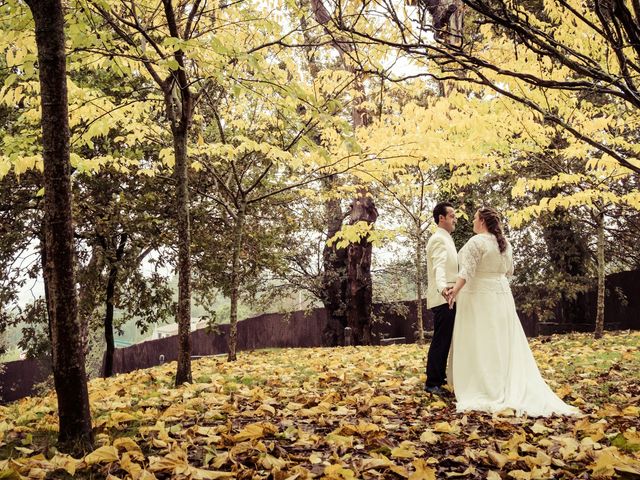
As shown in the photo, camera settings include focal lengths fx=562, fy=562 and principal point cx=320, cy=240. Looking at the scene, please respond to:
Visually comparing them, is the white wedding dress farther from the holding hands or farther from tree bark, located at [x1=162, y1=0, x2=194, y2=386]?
tree bark, located at [x1=162, y1=0, x2=194, y2=386]

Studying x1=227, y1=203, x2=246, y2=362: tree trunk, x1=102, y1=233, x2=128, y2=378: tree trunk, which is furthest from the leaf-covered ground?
x1=102, y1=233, x2=128, y2=378: tree trunk

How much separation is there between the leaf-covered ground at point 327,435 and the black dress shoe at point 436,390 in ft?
0.70

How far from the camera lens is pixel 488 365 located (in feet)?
16.3

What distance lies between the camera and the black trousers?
5516 millimetres

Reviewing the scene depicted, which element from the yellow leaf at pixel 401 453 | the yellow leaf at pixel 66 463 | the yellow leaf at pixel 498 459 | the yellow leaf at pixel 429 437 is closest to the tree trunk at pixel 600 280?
the yellow leaf at pixel 429 437

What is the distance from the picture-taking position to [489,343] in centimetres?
502

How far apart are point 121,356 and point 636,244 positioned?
2446cm

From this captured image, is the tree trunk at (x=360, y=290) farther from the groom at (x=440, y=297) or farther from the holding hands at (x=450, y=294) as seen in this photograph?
the holding hands at (x=450, y=294)

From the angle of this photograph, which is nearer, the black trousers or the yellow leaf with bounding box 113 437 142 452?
the yellow leaf with bounding box 113 437 142 452

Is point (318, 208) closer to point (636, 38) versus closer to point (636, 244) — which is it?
point (636, 244)

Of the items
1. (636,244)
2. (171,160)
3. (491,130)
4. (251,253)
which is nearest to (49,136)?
(171,160)

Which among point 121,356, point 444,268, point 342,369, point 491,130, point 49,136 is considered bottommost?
point 121,356

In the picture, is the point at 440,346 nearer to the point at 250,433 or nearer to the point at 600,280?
the point at 250,433

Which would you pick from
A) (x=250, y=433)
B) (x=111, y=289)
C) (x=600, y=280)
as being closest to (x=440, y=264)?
(x=250, y=433)
